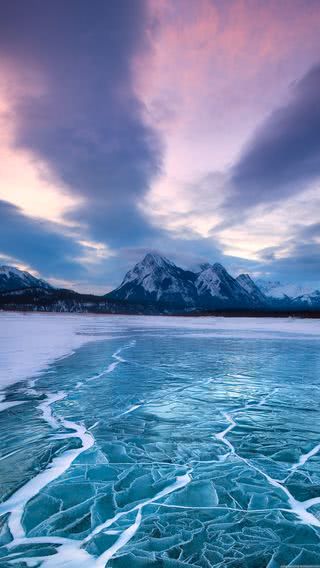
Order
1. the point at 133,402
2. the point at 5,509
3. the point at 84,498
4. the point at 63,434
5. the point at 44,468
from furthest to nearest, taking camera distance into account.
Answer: the point at 133,402 → the point at 63,434 → the point at 44,468 → the point at 84,498 → the point at 5,509

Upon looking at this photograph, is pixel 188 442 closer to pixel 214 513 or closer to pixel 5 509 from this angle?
pixel 214 513

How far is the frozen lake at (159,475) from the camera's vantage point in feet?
11.0

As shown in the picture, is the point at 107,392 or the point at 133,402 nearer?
the point at 133,402

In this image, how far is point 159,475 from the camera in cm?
481

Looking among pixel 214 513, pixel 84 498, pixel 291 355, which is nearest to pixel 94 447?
pixel 84 498

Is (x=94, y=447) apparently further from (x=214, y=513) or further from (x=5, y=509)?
(x=214, y=513)

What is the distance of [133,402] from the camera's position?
843 centimetres

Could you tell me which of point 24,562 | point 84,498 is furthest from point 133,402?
point 24,562

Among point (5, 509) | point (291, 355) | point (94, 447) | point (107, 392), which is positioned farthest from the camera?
point (291, 355)

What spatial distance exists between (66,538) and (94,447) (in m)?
2.24

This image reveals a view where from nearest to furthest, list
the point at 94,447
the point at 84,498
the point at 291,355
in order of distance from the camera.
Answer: the point at 84,498
the point at 94,447
the point at 291,355

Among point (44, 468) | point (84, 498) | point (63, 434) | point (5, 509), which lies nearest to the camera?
point (5, 509)

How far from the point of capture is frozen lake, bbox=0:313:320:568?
11.0ft

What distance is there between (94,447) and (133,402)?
8.94 ft
